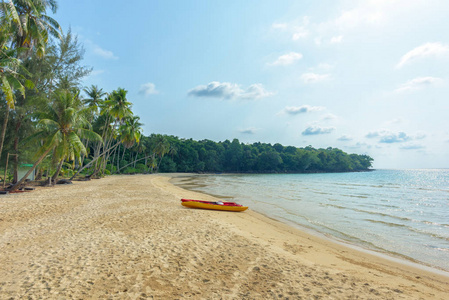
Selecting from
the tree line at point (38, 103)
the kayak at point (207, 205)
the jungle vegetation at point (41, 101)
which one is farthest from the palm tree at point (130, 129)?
the kayak at point (207, 205)

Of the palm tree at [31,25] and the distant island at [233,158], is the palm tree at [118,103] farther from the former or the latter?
the distant island at [233,158]

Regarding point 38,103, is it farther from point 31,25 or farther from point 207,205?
point 207,205

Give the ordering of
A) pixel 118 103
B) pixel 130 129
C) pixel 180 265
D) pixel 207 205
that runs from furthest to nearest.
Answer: pixel 130 129 → pixel 118 103 → pixel 207 205 → pixel 180 265

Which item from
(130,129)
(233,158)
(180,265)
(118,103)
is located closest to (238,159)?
(233,158)

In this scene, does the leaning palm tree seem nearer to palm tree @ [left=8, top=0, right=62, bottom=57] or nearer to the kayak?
palm tree @ [left=8, top=0, right=62, bottom=57]

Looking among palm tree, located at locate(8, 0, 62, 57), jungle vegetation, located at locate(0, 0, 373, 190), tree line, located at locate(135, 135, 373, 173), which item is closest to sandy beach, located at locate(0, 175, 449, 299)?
jungle vegetation, located at locate(0, 0, 373, 190)

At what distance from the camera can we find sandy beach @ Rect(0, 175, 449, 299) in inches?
162

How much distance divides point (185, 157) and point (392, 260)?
80.2 meters

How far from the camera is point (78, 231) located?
725cm

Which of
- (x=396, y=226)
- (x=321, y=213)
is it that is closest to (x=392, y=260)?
(x=396, y=226)

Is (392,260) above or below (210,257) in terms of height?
below

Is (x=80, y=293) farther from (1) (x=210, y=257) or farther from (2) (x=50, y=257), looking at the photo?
(1) (x=210, y=257)

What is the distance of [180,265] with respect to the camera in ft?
16.8

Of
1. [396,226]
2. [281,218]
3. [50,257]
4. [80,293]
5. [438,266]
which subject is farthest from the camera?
[281,218]
